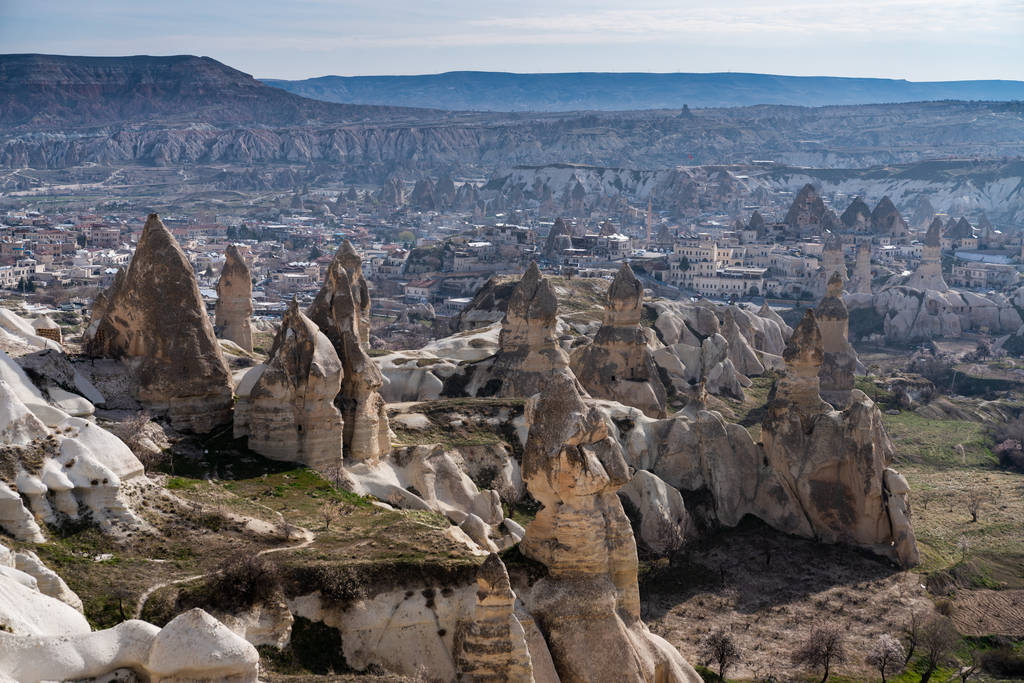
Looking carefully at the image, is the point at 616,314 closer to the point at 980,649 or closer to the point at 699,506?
the point at 699,506

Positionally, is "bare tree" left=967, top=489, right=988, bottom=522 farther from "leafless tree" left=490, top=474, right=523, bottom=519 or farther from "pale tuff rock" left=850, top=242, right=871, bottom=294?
"pale tuff rock" left=850, top=242, right=871, bottom=294

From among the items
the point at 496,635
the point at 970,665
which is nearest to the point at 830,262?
the point at 970,665

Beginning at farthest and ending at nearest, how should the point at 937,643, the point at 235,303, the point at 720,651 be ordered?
the point at 235,303 → the point at 937,643 → the point at 720,651

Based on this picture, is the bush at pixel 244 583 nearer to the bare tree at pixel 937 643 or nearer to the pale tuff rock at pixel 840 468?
the bare tree at pixel 937 643

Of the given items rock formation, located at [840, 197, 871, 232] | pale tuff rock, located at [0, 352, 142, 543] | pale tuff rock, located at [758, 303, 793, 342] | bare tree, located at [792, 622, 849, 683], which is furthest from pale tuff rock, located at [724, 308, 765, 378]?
rock formation, located at [840, 197, 871, 232]

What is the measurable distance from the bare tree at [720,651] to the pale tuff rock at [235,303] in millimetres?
21017

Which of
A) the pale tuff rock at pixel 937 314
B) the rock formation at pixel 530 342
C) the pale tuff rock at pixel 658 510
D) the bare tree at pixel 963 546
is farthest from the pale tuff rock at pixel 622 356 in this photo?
the pale tuff rock at pixel 937 314

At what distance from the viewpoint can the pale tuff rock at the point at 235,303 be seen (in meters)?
40.2

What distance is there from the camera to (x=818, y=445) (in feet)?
105

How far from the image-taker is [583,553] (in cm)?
1730

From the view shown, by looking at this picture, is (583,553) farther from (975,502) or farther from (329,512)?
(975,502)

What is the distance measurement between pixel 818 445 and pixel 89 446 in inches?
781

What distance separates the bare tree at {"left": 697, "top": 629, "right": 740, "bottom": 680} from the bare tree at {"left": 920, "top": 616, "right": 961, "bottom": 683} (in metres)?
3.88

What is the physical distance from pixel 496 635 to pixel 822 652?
10.9 m
